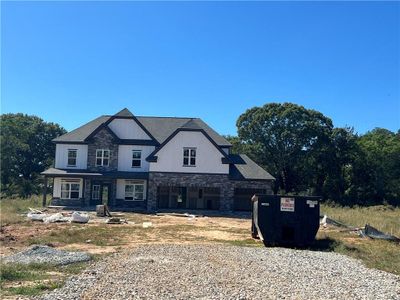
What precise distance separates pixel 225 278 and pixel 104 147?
31385 millimetres

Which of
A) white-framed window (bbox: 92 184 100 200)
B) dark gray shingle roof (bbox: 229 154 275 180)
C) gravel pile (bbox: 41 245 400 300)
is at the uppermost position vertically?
dark gray shingle roof (bbox: 229 154 275 180)

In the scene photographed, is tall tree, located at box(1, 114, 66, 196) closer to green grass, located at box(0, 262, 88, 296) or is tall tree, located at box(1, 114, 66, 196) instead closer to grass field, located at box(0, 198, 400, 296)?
grass field, located at box(0, 198, 400, 296)

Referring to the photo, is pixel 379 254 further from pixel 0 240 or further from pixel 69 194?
pixel 69 194

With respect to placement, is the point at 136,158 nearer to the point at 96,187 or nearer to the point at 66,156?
the point at 96,187

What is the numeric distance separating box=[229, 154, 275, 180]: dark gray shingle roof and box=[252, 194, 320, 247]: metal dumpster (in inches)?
786

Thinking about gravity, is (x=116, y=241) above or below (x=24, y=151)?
below

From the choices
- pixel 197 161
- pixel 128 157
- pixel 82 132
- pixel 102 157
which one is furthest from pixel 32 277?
pixel 82 132

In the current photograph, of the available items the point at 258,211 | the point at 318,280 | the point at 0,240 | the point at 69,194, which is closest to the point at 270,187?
the point at 69,194

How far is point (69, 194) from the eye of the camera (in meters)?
39.9

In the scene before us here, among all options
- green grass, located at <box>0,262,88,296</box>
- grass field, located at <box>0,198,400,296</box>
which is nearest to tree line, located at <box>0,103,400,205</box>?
grass field, located at <box>0,198,400,296</box>

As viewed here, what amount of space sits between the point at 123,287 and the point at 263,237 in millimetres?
9513

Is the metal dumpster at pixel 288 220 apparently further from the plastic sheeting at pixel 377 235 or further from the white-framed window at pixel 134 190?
the white-framed window at pixel 134 190

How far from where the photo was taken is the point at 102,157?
40812 millimetres

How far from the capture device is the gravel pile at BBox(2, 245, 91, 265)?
12.9 meters
